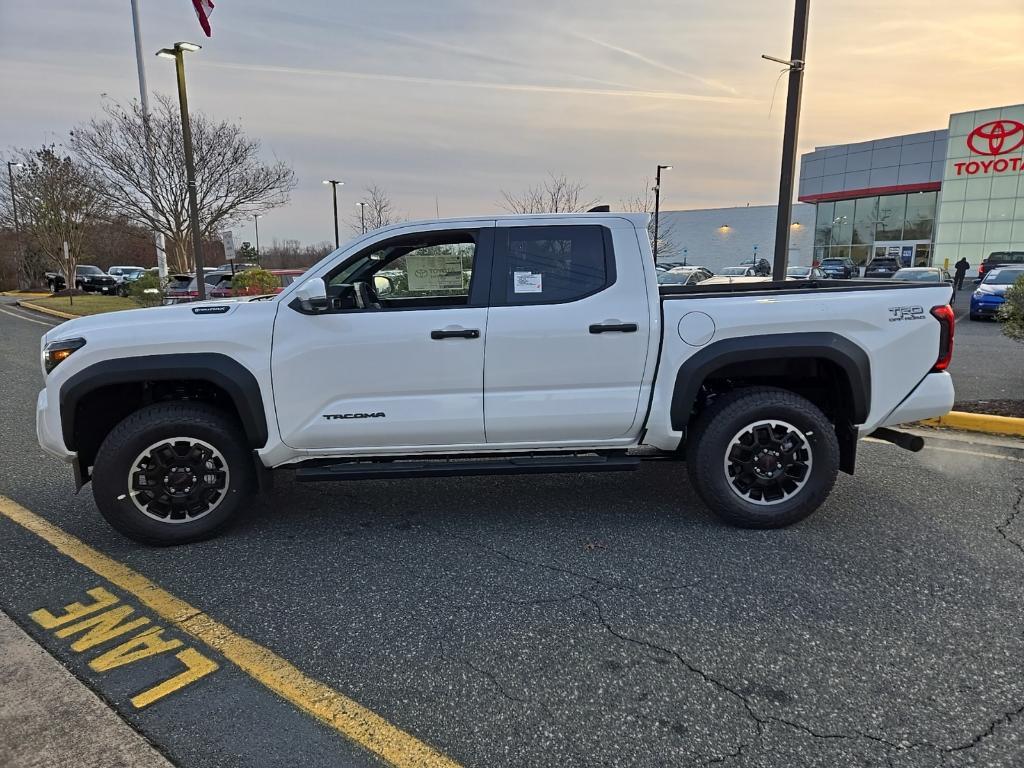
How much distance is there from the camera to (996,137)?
111 feet

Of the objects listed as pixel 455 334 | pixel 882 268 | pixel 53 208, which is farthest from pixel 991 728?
pixel 53 208

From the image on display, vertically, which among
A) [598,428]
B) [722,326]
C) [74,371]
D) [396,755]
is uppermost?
[722,326]

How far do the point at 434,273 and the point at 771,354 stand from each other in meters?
2.06

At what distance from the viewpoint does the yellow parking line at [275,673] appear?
2.32 m

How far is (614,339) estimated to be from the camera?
386cm

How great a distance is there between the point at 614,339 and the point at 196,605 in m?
2.58

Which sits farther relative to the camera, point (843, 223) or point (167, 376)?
point (843, 223)

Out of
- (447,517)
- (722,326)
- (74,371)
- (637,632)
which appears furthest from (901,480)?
(74,371)

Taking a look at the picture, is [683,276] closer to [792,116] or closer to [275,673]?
[792,116]

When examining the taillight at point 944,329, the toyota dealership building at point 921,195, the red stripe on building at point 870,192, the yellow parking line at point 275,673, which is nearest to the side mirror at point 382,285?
the yellow parking line at point 275,673

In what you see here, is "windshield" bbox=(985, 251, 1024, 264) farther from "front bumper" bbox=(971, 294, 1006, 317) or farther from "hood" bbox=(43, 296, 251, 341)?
"hood" bbox=(43, 296, 251, 341)

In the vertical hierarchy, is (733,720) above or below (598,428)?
below

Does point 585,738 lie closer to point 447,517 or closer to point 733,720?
point 733,720

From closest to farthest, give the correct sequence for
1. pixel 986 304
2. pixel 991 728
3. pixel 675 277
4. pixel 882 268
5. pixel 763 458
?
pixel 991 728, pixel 763 458, pixel 986 304, pixel 675 277, pixel 882 268
